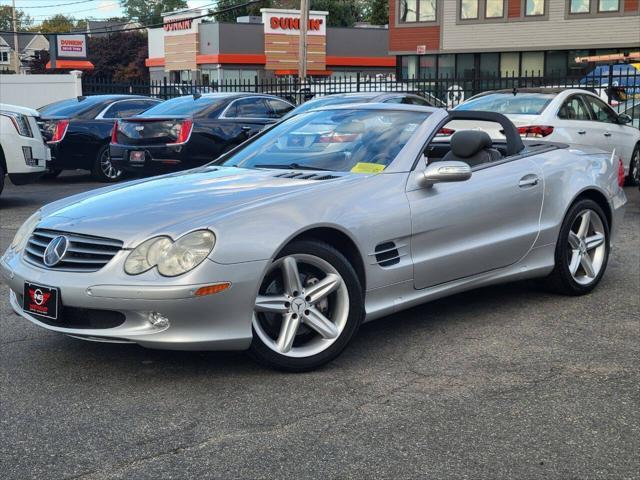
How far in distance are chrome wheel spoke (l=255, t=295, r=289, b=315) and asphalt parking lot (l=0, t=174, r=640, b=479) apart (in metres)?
0.36

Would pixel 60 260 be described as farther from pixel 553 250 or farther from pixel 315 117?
pixel 553 250

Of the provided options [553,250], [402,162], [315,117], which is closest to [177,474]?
[402,162]

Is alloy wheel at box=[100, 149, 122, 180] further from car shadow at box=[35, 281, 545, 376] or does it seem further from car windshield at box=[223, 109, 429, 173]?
car shadow at box=[35, 281, 545, 376]

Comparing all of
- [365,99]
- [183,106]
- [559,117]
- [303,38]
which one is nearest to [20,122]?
[183,106]

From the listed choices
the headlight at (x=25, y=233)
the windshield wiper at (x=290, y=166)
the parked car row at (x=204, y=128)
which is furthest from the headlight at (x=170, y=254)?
the parked car row at (x=204, y=128)

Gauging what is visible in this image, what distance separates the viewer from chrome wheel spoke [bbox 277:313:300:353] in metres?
4.67

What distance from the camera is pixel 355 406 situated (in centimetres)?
429

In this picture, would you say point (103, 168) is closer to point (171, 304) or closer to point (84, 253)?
point (84, 253)

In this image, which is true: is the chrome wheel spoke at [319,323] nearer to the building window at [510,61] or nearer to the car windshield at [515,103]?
the car windshield at [515,103]

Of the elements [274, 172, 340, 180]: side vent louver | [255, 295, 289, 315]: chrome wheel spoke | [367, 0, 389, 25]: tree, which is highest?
[367, 0, 389, 25]: tree

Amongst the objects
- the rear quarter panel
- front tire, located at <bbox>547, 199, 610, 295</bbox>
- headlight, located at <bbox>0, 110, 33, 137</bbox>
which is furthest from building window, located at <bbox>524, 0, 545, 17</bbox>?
front tire, located at <bbox>547, 199, 610, 295</bbox>

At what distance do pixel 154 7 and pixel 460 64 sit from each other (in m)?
90.9

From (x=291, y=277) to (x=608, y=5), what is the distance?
1535 inches

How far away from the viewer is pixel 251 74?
56.8 m
